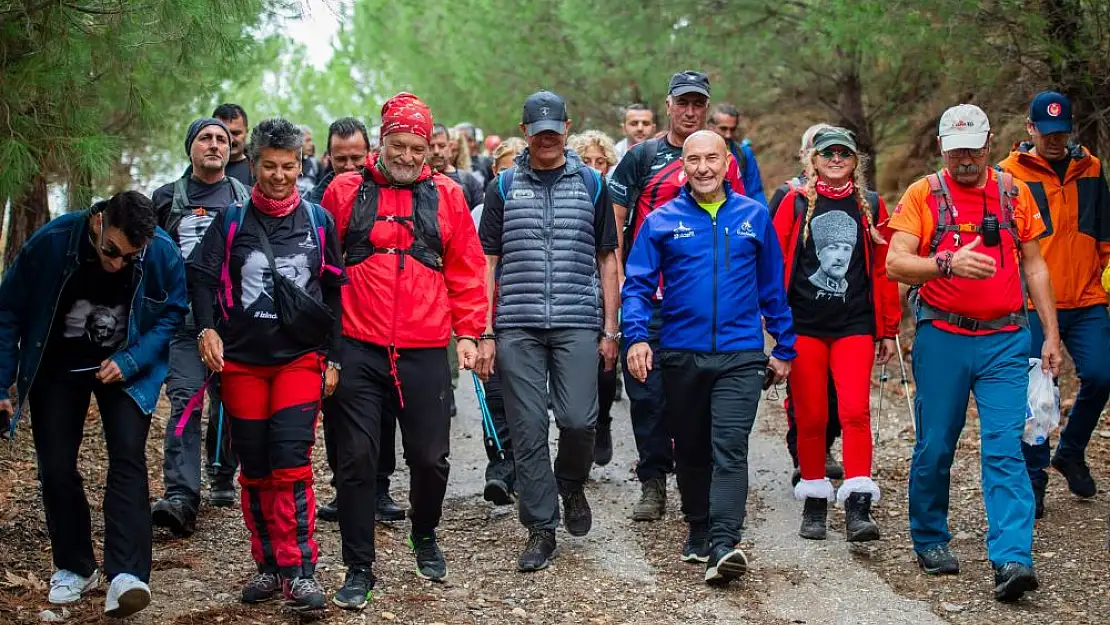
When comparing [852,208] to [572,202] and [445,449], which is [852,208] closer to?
[572,202]

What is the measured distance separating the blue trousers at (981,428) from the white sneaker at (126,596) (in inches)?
150

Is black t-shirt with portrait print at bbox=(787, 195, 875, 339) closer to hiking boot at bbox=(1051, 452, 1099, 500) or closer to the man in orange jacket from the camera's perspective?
the man in orange jacket

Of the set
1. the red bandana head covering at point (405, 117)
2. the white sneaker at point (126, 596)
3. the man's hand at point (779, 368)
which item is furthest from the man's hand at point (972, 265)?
the white sneaker at point (126, 596)

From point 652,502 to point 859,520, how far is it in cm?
130

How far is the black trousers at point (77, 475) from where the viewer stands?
18.9ft

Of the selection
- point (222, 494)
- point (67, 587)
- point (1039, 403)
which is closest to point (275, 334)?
point (67, 587)

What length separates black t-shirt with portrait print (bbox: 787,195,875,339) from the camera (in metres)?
7.33

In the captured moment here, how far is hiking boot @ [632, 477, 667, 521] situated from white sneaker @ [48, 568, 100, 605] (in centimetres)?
318

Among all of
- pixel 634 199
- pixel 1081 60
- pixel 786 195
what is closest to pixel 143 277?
pixel 634 199

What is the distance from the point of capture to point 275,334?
233 inches

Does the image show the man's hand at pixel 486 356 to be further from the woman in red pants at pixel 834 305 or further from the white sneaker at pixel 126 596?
the white sneaker at pixel 126 596

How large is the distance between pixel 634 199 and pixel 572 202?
960 mm

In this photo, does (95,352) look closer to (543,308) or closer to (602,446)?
(543,308)

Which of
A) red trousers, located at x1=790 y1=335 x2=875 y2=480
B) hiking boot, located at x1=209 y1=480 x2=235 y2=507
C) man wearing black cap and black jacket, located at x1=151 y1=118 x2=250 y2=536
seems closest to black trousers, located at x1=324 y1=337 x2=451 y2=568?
man wearing black cap and black jacket, located at x1=151 y1=118 x2=250 y2=536
